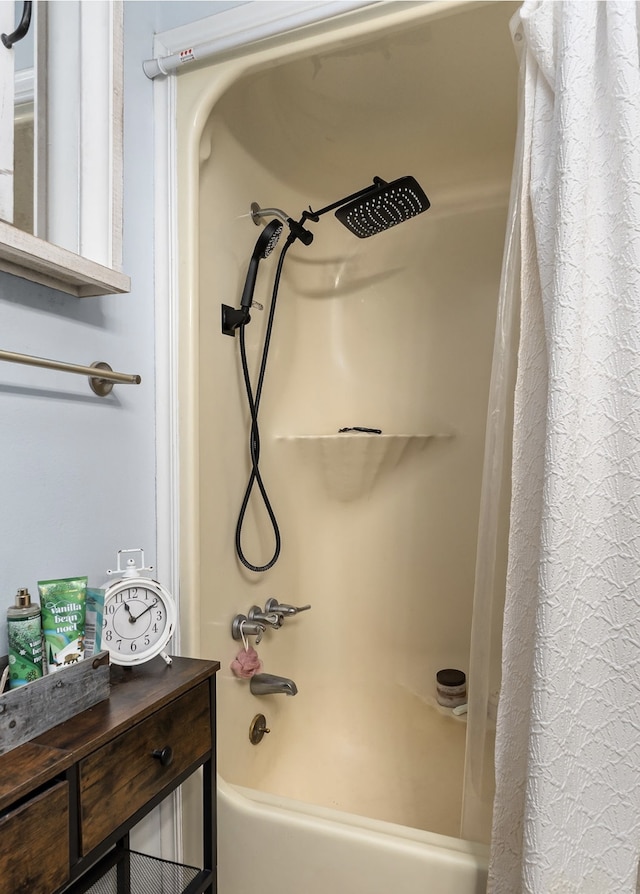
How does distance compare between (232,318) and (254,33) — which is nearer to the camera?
(254,33)

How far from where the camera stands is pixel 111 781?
0.84 m

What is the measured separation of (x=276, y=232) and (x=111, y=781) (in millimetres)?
1246

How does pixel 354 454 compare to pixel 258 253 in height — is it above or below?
below

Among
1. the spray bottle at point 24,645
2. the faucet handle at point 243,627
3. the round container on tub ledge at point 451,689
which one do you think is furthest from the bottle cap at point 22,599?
the round container on tub ledge at point 451,689

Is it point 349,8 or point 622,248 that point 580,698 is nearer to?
point 622,248

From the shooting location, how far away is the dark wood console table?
0.70 m

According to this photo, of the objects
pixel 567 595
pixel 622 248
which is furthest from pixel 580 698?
pixel 622 248

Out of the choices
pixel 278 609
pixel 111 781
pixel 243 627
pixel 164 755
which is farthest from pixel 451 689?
pixel 111 781

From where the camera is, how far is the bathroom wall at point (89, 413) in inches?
36.9

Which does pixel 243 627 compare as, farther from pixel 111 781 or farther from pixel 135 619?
pixel 111 781

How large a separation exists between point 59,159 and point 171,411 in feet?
1.65

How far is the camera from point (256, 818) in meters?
1.19

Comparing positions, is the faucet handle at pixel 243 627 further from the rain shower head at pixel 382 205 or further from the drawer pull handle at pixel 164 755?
the rain shower head at pixel 382 205

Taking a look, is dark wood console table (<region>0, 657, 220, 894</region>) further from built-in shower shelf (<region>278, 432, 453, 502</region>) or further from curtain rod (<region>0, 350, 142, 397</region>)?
built-in shower shelf (<region>278, 432, 453, 502</region>)
